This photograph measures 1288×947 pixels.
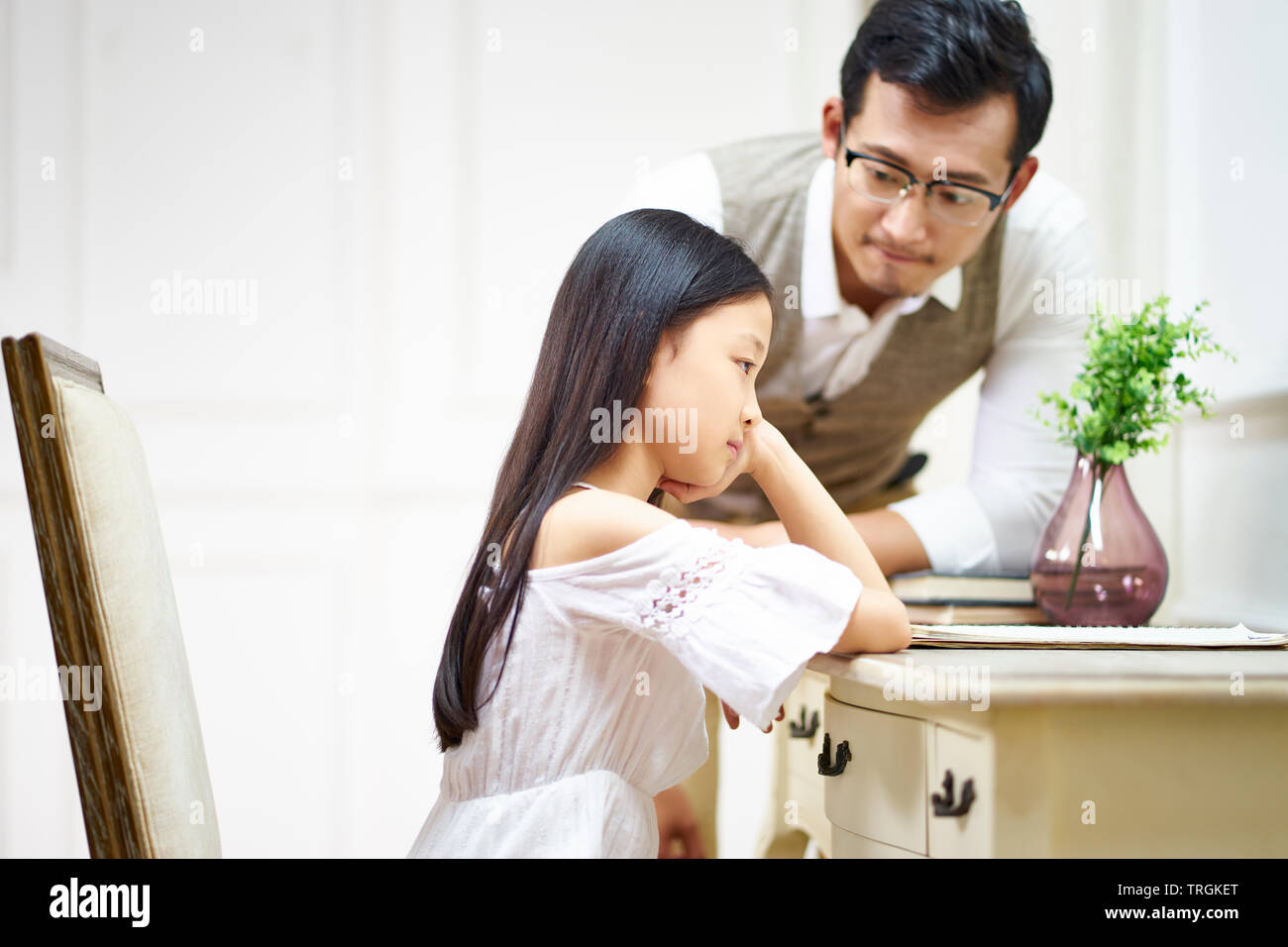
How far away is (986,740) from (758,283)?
0.41 meters

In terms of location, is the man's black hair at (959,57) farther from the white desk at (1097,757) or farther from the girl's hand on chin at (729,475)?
the white desk at (1097,757)

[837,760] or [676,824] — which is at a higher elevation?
[837,760]

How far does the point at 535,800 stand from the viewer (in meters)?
0.82

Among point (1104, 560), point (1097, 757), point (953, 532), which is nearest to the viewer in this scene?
point (1097, 757)

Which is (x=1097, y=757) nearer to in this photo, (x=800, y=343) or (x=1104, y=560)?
(x=1104, y=560)

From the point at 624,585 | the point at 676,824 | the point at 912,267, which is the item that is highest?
the point at 912,267

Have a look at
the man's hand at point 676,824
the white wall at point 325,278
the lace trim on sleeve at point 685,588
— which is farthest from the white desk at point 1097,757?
the white wall at point 325,278

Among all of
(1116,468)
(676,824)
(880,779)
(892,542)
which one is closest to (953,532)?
(892,542)

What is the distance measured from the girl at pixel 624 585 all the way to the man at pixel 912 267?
0.30 metres

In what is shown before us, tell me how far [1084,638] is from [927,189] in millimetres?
574

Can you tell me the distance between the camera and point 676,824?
130 cm

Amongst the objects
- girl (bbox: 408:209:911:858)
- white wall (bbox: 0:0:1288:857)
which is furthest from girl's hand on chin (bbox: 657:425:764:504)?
white wall (bbox: 0:0:1288:857)

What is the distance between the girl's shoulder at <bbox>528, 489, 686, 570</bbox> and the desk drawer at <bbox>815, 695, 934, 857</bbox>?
241 mm
